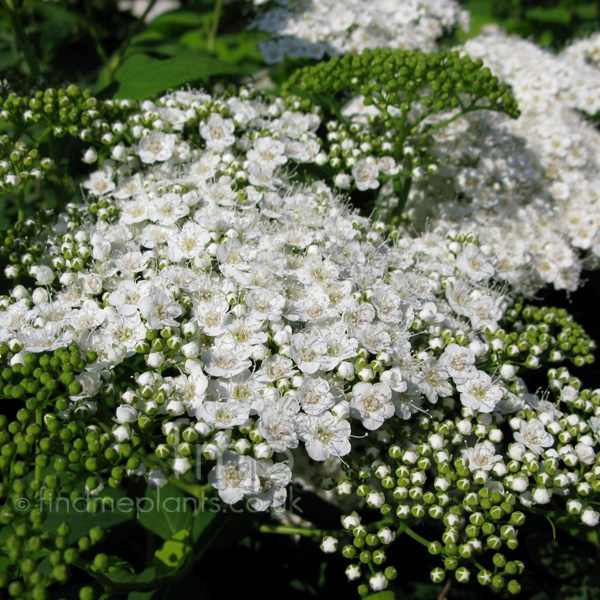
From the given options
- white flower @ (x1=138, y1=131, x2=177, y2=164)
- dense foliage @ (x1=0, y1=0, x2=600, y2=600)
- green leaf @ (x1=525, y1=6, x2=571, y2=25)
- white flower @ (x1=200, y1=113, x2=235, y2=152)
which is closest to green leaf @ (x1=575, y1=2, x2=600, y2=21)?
green leaf @ (x1=525, y1=6, x2=571, y2=25)

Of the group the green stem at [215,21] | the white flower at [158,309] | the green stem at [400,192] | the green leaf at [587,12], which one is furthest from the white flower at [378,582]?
the green leaf at [587,12]

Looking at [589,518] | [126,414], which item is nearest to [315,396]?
[126,414]

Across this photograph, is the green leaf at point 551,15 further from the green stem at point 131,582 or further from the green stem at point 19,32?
the green stem at point 131,582

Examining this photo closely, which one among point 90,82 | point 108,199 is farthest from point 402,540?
point 90,82

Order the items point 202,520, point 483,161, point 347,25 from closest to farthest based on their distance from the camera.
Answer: point 202,520 < point 483,161 < point 347,25

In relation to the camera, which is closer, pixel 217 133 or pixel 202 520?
pixel 202 520

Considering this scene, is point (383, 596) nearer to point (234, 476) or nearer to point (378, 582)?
point (378, 582)
